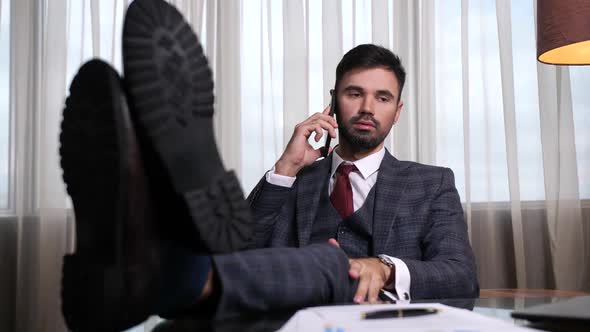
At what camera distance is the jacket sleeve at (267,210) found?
1.48 meters

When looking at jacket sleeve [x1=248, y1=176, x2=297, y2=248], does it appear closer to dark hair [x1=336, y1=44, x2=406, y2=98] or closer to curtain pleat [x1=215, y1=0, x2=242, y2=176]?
dark hair [x1=336, y1=44, x2=406, y2=98]

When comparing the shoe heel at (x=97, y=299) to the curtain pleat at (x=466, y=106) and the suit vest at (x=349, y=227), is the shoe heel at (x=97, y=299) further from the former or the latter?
the curtain pleat at (x=466, y=106)

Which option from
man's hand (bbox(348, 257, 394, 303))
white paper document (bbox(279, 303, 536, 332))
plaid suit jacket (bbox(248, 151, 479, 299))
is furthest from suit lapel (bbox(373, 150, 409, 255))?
white paper document (bbox(279, 303, 536, 332))

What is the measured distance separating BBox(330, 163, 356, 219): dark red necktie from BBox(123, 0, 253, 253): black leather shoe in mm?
832

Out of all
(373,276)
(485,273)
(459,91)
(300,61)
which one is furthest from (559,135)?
(373,276)

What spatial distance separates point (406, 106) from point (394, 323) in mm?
1744

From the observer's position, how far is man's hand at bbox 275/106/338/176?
1536 millimetres

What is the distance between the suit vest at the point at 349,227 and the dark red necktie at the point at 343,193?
0.01 metres

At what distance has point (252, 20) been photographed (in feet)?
7.84

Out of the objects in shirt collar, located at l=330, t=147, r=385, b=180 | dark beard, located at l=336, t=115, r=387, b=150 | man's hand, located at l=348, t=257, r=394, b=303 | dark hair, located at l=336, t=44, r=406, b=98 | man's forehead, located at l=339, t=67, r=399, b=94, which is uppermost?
dark hair, located at l=336, t=44, r=406, b=98

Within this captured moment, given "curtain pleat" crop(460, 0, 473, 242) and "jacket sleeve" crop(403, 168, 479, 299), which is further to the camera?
"curtain pleat" crop(460, 0, 473, 242)

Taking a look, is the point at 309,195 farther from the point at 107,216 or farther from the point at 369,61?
the point at 107,216

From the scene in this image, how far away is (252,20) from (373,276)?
1672 mm

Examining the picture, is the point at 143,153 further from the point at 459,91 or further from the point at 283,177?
the point at 459,91
